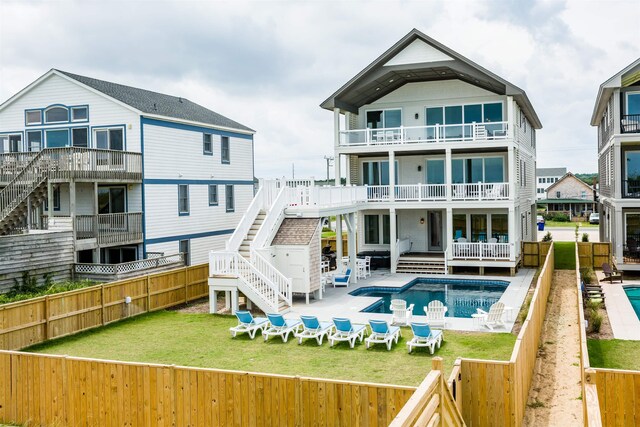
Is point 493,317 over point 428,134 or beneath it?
beneath

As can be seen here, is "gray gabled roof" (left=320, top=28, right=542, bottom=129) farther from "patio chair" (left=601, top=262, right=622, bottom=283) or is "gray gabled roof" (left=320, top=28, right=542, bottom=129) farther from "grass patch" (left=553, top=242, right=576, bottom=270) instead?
"patio chair" (left=601, top=262, right=622, bottom=283)

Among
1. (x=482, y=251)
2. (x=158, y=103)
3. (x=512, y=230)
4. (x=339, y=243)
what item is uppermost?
(x=158, y=103)

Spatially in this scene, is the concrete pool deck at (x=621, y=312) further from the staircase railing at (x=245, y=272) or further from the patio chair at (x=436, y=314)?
the staircase railing at (x=245, y=272)

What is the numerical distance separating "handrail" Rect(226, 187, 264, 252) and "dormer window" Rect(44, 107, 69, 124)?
36.7 feet

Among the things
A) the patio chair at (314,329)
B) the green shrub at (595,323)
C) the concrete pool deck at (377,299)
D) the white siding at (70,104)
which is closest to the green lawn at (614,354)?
the green shrub at (595,323)

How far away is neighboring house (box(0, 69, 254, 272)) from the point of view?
2438cm

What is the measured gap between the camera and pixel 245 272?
20.6 metres

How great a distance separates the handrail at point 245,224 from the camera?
21.8m

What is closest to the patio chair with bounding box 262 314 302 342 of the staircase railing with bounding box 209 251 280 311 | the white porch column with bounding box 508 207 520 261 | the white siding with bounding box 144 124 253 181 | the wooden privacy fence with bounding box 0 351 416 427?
the staircase railing with bounding box 209 251 280 311

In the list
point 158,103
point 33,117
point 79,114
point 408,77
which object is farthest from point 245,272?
point 33,117

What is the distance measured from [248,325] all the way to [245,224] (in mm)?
6280

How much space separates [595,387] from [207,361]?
8967 mm

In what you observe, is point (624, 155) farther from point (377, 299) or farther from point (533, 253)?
point (377, 299)

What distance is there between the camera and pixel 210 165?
105 feet
